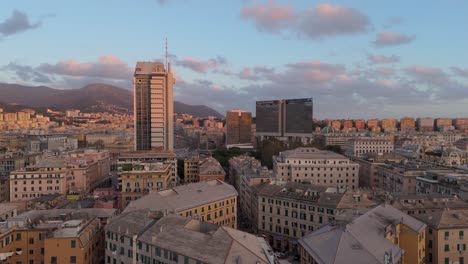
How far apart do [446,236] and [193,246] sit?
20.2 metres

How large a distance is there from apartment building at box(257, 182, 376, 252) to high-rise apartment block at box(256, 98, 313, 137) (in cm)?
9513

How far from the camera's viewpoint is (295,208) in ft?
142

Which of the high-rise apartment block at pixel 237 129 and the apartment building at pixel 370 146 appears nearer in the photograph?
the apartment building at pixel 370 146

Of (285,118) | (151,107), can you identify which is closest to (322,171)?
(151,107)

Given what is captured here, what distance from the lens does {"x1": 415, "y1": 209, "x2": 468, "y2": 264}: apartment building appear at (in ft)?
101

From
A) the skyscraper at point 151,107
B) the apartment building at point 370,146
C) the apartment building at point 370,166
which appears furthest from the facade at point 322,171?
the skyscraper at point 151,107

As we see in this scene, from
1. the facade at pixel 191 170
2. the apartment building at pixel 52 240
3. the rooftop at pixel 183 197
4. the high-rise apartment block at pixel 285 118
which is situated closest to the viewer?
the apartment building at pixel 52 240

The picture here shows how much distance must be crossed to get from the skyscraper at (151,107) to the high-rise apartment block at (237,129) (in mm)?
63605

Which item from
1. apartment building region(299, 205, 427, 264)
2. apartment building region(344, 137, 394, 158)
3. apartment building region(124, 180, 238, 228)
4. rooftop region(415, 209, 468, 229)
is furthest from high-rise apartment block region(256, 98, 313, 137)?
apartment building region(299, 205, 427, 264)

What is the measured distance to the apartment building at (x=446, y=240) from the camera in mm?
30641

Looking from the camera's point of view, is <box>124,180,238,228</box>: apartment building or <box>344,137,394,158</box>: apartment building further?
<box>344,137,394,158</box>: apartment building

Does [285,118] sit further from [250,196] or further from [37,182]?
[37,182]

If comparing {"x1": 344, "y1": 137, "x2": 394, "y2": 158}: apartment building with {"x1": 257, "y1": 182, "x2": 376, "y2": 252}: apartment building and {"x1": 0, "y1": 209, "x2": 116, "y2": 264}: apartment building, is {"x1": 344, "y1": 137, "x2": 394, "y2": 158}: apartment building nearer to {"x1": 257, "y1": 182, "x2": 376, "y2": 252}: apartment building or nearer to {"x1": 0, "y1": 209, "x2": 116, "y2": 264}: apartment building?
{"x1": 257, "y1": 182, "x2": 376, "y2": 252}: apartment building

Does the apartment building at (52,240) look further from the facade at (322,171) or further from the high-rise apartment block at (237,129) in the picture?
the high-rise apartment block at (237,129)
